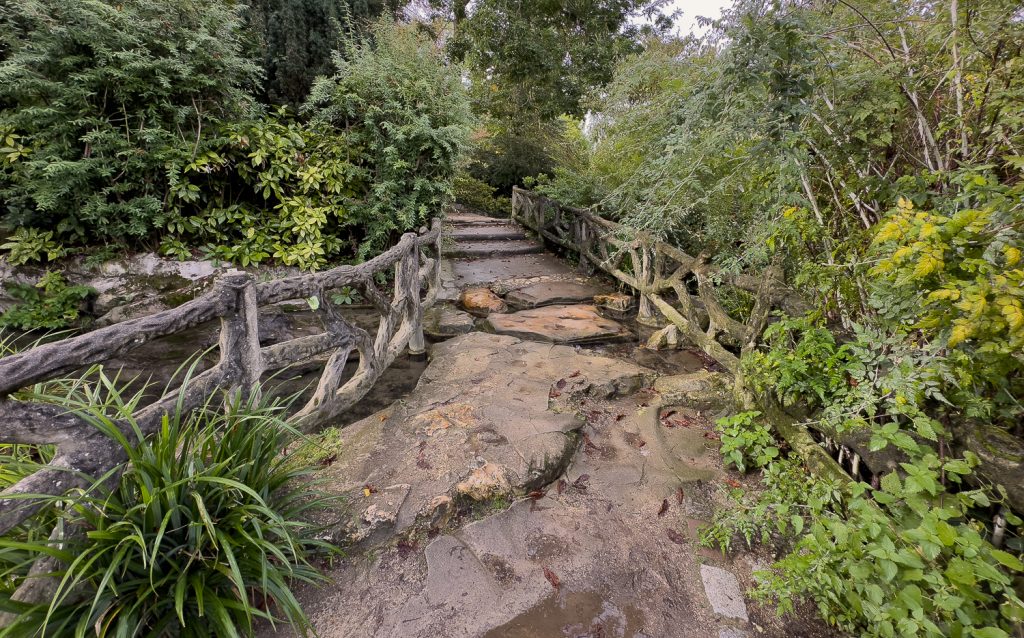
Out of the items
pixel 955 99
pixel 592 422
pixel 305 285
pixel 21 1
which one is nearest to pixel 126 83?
pixel 21 1

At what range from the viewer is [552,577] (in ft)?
6.62

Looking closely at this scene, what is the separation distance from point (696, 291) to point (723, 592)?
4329 mm

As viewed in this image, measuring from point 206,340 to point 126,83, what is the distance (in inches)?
120

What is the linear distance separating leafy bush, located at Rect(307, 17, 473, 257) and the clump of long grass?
410cm

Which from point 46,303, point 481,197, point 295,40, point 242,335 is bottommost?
point 46,303

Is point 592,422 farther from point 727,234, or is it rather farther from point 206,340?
point 206,340

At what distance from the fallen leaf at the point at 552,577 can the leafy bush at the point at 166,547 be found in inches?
43.1

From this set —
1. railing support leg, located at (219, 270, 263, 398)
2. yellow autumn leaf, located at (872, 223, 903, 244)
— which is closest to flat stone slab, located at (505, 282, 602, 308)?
railing support leg, located at (219, 270, 263, 398)

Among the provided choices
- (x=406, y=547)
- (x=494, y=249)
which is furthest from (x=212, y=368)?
(x=494, y=249)

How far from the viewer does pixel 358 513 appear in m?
2.20

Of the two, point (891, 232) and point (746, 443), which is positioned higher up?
point (891, 232)

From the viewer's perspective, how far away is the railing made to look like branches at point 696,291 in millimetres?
2691

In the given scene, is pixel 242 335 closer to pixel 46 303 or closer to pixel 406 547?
pixel 406 547

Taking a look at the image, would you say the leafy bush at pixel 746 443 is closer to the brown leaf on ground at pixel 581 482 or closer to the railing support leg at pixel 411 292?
the brown leaf on ground at pixel 581 482
